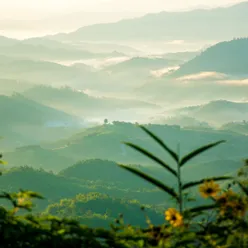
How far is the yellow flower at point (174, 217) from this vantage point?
31.5 ft

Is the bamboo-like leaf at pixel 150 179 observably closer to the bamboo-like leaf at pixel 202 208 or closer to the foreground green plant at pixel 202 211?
the foreground green plant at pixel 202 211

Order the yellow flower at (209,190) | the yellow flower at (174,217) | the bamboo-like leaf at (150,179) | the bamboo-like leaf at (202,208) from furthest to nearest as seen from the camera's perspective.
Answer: the bamboo-like leaf at (202,208) → the yellow flower at (209,190) → the bamboo-like leaf at (150,179) → the yellow flower at (174,217)

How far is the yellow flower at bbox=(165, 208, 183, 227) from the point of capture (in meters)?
9.61

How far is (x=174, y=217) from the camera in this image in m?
9.69

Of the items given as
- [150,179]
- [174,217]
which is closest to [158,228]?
[174,217]

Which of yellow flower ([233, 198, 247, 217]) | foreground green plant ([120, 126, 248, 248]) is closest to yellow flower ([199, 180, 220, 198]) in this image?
foreground green plant ([120, 126, 248, 248])

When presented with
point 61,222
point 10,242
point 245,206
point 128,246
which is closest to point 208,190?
point 245,206

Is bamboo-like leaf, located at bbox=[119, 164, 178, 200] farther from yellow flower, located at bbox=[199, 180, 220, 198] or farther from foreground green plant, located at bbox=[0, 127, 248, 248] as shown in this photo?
yellow flower, located at bbox=[199, 180, 220, 198]

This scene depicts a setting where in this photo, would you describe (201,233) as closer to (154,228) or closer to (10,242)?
(154,228)

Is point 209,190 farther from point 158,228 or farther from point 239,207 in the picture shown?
point 158,228

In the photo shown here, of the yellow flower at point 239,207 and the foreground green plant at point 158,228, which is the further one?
the yellow flower at point 239,207

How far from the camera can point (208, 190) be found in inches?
392

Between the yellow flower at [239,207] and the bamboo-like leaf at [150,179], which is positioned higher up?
the bamboo-like leaf at [150,179]

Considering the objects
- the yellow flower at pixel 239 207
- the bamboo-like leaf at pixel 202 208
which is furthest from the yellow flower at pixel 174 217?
the yellow flower at pixel 239 207
